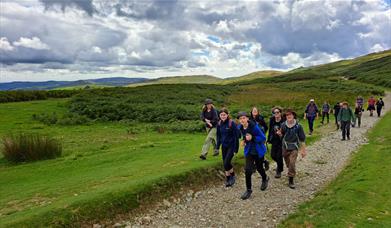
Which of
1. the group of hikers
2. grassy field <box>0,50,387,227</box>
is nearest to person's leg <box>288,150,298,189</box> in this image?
the group of hikers

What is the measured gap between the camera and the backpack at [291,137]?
12312 mm

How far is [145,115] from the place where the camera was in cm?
4050

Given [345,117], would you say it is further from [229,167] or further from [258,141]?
[258,141]

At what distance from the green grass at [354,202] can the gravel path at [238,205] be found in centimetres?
57

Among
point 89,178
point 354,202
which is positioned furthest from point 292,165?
point 89,178

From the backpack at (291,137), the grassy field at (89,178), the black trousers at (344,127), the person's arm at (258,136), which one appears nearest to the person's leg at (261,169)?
the person's arm at (258,136)

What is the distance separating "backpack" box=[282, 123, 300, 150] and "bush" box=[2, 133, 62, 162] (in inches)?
→ 517

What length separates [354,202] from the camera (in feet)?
34.9

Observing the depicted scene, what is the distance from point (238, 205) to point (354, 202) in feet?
11.0

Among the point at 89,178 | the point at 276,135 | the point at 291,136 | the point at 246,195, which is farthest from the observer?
the point at 89,178

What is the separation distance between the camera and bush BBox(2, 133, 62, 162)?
63.1 ft

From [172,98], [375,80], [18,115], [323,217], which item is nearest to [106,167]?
[323,217]

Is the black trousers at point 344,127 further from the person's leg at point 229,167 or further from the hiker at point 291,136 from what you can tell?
the person's leg at point 229,167

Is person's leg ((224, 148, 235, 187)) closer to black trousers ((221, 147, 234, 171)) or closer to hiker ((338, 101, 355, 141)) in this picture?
black trousers ((221, 147, 234, 171))
